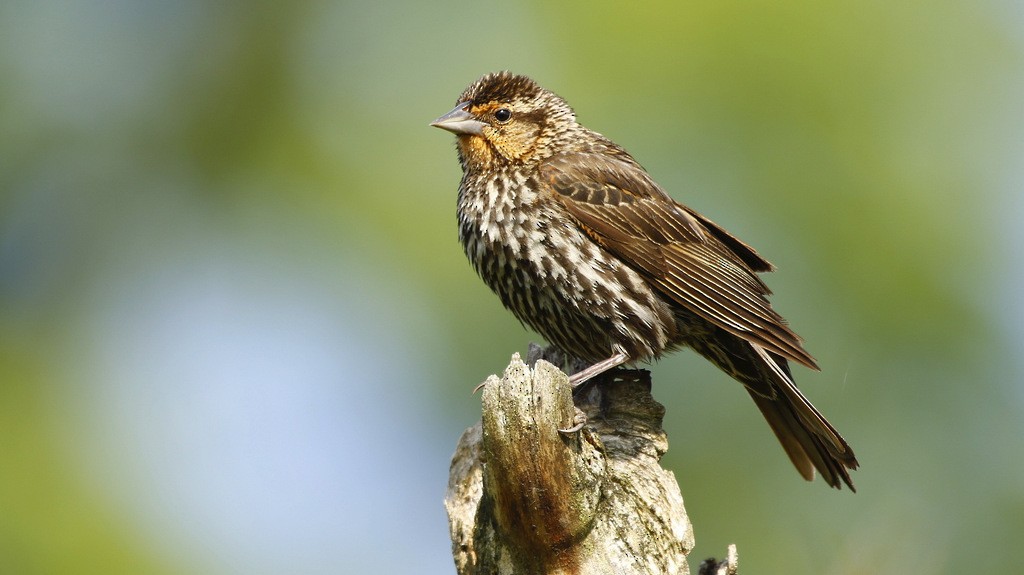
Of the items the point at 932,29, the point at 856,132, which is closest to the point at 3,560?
the point at 856,132

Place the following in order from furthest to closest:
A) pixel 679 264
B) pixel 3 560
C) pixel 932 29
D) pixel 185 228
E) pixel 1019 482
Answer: pixel 185 228
pixel 932 29
pixel 3 560
pixel 1019 482
pixel 679 264

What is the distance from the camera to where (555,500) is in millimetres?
3834

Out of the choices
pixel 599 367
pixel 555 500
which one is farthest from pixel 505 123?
pixel 555 500

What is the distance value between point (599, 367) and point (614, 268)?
429 mm

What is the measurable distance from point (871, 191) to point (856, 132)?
0.50 meters

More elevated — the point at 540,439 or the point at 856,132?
the point at 856,132

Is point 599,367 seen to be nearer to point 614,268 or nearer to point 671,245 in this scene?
point 614,268

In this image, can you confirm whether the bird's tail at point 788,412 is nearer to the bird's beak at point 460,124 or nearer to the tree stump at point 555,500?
the tree stump at point 555,500

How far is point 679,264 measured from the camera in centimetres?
538

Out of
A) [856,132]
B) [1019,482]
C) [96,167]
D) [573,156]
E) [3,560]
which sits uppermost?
[96,167]

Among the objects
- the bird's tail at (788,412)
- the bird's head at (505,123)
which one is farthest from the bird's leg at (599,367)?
the bird's head at (505,123)

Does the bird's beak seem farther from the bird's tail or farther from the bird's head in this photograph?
the bird's tail

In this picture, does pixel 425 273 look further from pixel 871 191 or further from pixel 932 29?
pixel 932 29

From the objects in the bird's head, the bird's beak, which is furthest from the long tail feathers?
the bird's beak
